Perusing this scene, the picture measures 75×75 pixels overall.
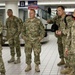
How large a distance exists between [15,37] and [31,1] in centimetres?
964

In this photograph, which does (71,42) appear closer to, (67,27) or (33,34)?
(67,27)

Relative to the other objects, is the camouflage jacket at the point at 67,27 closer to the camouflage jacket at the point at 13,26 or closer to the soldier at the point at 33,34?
the soldier at the point at 33,34

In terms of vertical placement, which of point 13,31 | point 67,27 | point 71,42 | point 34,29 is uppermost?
point 67,27

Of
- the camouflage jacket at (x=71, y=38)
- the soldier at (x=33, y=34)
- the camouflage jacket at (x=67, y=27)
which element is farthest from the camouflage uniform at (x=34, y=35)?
the camouflage jacket at (x=71, y=38)

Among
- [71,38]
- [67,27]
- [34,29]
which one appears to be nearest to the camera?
[71,38]

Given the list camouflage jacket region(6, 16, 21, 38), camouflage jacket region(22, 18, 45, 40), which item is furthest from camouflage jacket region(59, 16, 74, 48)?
camouflage jacket region(6, 16, 21, 38)

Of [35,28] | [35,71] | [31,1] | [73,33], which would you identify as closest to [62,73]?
[35,71]

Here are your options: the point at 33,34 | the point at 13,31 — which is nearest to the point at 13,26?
the point at 13,31

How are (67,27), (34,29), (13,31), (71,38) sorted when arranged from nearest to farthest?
1. (71,38)
2. (67,27)
3. (34,29)
4. (13,31)

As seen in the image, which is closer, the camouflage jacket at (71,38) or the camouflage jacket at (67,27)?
the camouflage jacket at (71,38)

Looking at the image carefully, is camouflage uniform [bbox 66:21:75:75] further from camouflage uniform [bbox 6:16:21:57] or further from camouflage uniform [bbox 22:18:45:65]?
camouflage uniform [bbox 6:16:21:57]

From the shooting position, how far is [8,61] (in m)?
9.05

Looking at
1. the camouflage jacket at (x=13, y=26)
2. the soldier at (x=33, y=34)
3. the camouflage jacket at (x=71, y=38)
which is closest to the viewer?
the camouflage jacket at (x=71, y=38)

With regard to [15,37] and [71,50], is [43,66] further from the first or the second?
[71,50]
